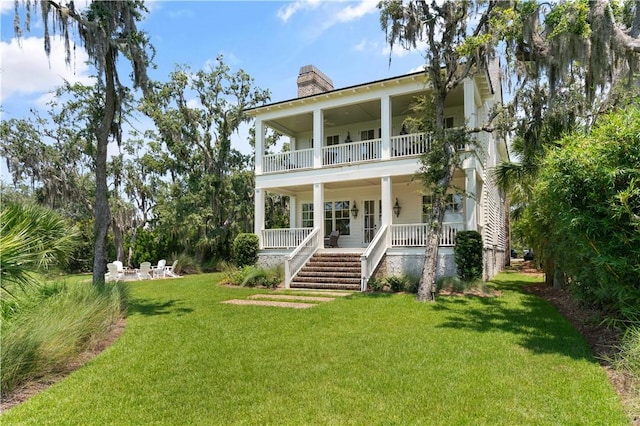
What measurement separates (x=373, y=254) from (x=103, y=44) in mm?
9761

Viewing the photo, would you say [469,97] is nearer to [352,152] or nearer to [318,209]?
[352,152]

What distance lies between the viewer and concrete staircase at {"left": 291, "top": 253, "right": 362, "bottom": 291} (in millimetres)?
12672

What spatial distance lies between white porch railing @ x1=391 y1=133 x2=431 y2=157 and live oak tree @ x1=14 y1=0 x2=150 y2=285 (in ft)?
28.2

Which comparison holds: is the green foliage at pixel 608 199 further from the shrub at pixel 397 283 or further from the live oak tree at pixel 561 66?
the shrub at pixel 397 283

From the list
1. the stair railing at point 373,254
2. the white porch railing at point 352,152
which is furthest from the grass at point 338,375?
the white porch railing at point 352,152

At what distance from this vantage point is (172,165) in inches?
914

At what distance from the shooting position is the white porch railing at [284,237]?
52.4 feet

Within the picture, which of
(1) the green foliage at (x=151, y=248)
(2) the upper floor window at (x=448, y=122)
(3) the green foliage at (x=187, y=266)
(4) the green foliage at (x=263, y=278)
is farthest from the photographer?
(1) the green foliage at (x=151, y=248)

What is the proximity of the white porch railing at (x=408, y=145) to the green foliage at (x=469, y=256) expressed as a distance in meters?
3.61

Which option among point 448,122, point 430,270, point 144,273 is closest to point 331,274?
point 430,270

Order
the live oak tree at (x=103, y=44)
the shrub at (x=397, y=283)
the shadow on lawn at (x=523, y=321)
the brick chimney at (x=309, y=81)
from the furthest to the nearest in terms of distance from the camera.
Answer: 1. the brick chimney at (x=309, y=81)
2. the shrub at (x=397, y=283)
3. the live oak tree at (x=103, y=44)
4. the shadow on lawn at (x=523, y=321)

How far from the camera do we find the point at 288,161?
17.0 m

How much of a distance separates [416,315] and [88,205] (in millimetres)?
23977

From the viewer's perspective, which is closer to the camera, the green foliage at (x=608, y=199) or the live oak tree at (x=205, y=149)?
the green foliage at (x=608, y=199)
